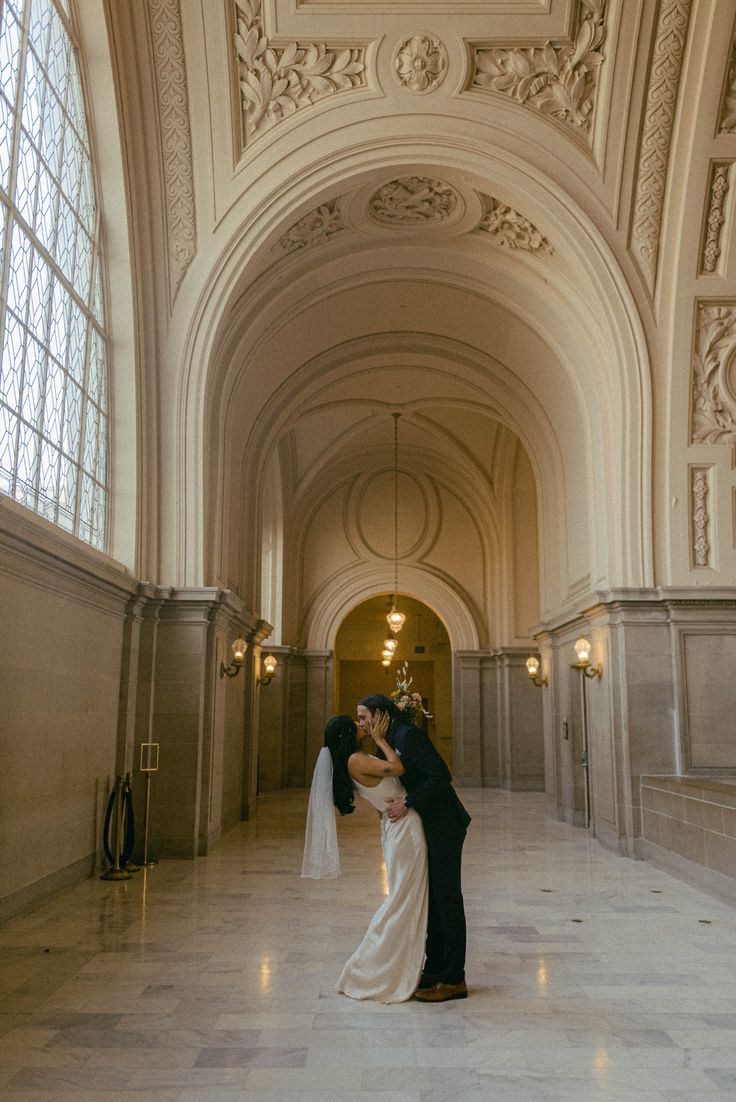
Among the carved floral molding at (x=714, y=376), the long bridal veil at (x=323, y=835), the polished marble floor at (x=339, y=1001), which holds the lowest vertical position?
the polished marble floor at (x=339, y=1001)

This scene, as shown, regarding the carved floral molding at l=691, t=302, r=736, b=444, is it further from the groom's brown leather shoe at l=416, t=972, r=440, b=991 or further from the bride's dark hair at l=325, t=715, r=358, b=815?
the groom's brown leather shoe at l=416, t=972, r=440, b=991

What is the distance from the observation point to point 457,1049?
442 centimetres

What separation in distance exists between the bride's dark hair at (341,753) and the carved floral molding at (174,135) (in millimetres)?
7219

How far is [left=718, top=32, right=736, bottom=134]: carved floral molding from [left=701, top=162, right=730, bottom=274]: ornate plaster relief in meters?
0.37

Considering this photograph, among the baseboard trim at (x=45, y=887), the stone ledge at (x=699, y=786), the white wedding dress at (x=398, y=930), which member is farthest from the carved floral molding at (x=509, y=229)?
the baseboard trim at (x=45, y=887)

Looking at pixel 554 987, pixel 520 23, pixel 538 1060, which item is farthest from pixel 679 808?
pixel 520 23

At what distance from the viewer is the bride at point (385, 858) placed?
5.13 meters

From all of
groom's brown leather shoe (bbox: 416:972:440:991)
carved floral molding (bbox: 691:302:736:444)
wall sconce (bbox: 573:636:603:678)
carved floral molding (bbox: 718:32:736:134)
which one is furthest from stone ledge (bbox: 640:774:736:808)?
carved floral molding (bbox: 718:32:736:134)

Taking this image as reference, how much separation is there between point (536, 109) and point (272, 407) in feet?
20.5

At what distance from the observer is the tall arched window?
7398 mm

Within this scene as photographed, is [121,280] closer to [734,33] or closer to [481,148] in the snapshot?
[481,148]

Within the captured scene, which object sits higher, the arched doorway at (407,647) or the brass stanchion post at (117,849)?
the arched doorway at (407,647)

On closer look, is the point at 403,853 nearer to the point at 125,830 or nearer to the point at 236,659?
the point at 125,830

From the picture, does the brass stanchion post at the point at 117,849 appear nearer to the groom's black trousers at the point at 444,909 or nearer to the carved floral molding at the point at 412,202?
the groom's black trousers at the point at 444,909
